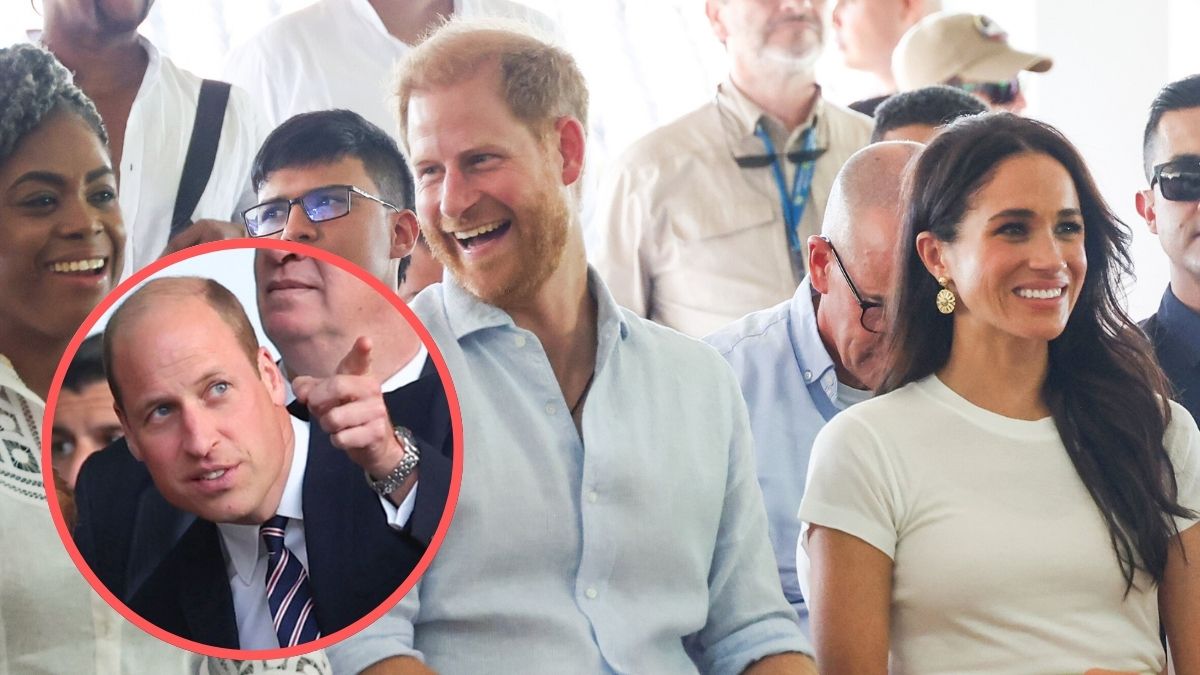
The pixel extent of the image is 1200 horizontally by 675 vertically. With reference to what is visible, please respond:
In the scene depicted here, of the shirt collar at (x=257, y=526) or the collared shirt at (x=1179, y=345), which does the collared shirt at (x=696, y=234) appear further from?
the shirt collar at (x=257, y=526)

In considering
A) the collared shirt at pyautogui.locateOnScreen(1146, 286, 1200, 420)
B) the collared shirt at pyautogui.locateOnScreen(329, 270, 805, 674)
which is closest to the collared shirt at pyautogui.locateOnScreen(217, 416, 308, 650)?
the collared shirt at pyautogui.locateOnScreen(329, 270, 805, 674)

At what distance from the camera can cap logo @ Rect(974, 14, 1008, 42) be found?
219 centimetres

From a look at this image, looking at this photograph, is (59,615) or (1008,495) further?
(1008,495)

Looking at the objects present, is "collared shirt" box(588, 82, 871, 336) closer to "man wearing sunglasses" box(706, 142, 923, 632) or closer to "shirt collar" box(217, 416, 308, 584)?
"man wearing sunglasses" box(706, 142, 923, 632)

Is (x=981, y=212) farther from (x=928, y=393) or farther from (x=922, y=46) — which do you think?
(x=922, y=46)

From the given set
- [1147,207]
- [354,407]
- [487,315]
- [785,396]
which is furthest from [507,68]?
[1147,207]

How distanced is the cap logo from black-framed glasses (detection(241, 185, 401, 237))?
99 centimetres

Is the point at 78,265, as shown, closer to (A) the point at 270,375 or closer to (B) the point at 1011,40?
(A) the point at 270,375

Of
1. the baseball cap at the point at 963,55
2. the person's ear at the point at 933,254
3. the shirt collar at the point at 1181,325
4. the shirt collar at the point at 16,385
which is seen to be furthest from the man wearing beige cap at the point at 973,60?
the shirt collar at the point at 16,385

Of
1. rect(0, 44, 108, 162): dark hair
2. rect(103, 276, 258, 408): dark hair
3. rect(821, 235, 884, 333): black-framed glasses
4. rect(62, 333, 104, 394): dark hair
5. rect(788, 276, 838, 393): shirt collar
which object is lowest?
rect(788, 276, 838, 393): shirt collar

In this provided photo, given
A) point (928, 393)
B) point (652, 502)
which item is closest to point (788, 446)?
point (928, 393)

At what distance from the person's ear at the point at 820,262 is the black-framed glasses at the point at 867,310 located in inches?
0.8

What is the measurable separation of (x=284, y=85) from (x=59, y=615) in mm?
773

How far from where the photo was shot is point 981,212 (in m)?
1.55
